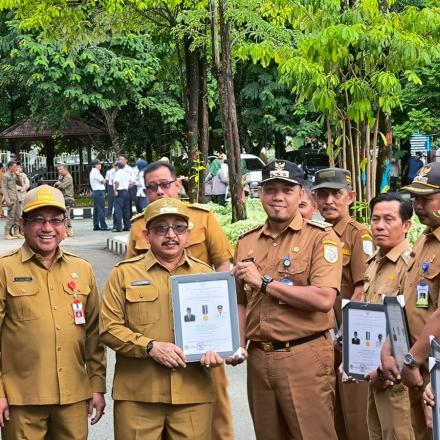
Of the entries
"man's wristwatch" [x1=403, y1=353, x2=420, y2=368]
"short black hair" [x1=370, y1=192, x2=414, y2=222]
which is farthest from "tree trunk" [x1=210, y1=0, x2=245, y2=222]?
"man's wristwatch" [x1=403, y1=353, x2=420, y2=368]

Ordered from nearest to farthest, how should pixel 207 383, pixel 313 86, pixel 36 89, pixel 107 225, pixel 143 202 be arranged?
pixel 207 383 < pixel 313 86 < pixel 143 202 < pixel 107 225 < pixel 36 89

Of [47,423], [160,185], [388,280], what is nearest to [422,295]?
[388,280]

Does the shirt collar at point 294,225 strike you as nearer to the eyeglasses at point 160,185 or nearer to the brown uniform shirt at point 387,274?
the brown uniform shirt at point 387,274

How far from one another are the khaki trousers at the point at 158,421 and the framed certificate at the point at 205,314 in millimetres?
298

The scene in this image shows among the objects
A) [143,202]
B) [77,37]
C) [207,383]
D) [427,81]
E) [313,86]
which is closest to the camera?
[207,383]

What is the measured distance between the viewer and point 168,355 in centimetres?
486

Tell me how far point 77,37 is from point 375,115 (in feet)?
32.0

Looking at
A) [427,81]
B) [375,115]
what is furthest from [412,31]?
[427,81]

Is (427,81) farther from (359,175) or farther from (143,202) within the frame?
(359,175)

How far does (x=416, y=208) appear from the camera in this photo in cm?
509

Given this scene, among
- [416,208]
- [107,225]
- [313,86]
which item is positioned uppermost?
[313,86]

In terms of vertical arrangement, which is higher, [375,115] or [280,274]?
[375,115]

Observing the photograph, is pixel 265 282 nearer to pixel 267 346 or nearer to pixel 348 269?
pixel 267 346

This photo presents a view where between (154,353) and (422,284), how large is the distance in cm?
141
